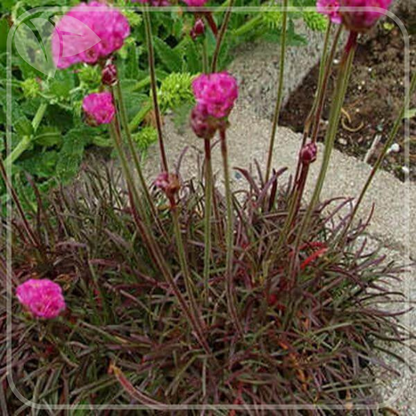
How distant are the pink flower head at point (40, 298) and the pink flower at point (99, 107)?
0.75ft

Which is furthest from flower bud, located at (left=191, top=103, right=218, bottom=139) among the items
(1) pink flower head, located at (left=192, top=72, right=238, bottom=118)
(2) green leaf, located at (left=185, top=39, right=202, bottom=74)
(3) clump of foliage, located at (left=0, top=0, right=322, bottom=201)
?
(2) green leaf, located at (left=185, top=39, right=202, bottom=74)

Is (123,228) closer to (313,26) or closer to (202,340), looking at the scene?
(202,340)

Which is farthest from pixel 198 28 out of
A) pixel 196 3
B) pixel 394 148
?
pixel 394 148

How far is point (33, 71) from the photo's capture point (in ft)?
5.56

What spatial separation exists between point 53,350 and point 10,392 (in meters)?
0.11

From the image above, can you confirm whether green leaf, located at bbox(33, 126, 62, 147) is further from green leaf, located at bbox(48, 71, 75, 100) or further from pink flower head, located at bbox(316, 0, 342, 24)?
pink flower head, located at bbox(316, 0, 342, 24)

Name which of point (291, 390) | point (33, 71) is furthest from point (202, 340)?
point (33, 71)

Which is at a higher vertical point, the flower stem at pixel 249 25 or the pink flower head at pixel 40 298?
the pink flower head at pixel 40 298

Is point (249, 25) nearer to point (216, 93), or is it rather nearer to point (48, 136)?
point (48, 136)

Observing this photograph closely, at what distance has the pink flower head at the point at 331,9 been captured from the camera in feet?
3.06

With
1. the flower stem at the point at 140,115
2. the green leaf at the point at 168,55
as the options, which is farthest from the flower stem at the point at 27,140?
the green leaf at the point at 168,55

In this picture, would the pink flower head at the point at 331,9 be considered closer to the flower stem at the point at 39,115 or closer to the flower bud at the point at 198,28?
the flower bud at the point at 198,28

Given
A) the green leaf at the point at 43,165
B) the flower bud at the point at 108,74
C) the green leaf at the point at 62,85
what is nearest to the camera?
the flower bud at the point at 108,74

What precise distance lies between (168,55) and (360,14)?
122cm
